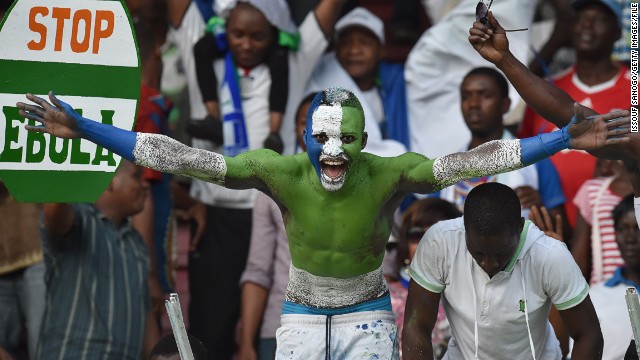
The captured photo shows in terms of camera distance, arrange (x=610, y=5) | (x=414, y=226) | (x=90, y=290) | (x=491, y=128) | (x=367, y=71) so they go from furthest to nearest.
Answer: (x=367, y=71)
(x=610, y=5)
(x=491, y=128)
(x=414, y=226)
(x=90, y=290)

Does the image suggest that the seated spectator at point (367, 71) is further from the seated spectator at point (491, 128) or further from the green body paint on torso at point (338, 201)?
the green body paint on torso at point (338, 201)

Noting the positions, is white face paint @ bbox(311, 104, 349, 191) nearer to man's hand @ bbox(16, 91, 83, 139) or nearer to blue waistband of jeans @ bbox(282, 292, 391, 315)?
blue waistband of jeans @ bbox(282, 292, 391, 315)

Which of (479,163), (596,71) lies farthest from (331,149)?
(596,71)

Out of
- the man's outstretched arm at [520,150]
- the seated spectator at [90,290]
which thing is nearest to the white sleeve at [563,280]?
the man's outstretched arm at [520,150]

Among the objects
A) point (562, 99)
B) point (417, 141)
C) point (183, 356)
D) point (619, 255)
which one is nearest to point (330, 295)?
point (183, 356)

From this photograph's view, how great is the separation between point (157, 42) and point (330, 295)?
10.4 ft

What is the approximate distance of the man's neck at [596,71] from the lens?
8.16 m

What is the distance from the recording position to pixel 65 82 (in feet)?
19.6

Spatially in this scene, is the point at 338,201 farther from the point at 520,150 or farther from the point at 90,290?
the point at 90,290

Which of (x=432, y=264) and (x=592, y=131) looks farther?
(x=432, y=264)

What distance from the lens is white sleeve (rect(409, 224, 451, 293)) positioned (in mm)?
5926

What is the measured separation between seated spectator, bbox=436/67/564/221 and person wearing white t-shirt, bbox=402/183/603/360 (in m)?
1.61

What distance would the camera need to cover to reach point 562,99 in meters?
6.08

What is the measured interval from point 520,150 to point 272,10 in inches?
116
